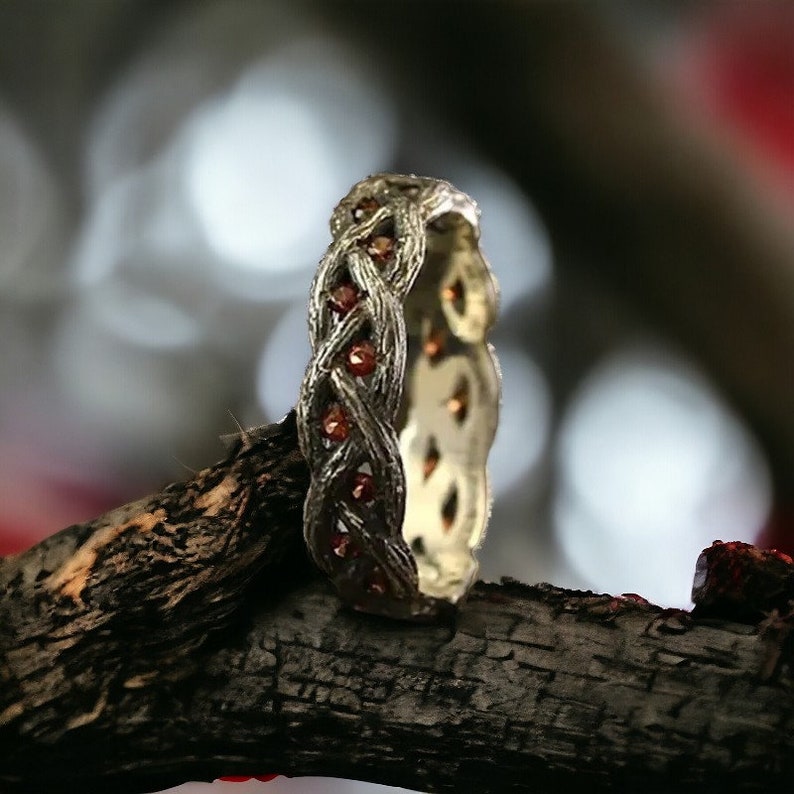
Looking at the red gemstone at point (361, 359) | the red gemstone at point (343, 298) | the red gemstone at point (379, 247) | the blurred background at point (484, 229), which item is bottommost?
the red gemstone at point (361, 359)

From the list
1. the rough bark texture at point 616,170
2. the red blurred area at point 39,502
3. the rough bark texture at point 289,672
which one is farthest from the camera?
the rough bark texture at point 616,170

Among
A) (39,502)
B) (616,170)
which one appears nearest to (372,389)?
(39,502)

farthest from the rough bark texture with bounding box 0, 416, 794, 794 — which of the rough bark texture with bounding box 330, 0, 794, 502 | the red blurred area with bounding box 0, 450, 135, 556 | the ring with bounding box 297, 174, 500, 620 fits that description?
the rough bark texture with bounding box 330, 0, 794, 502

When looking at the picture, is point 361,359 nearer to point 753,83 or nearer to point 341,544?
point 341,544

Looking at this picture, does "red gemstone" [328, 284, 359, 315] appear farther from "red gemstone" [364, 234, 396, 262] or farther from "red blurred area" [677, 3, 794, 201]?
"red blurred area" [677, 3, 794, 201]

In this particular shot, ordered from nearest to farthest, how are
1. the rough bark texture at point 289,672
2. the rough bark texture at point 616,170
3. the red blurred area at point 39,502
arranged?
the rough bark texture at point 289,672
the red blurred area at point 39,502
the rough bark texture at point 616,170

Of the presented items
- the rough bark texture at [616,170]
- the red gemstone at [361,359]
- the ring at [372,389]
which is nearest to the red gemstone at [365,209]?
the ring at [372,389]

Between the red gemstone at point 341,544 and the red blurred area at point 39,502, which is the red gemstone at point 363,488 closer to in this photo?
the red gemstone at point 341,544
